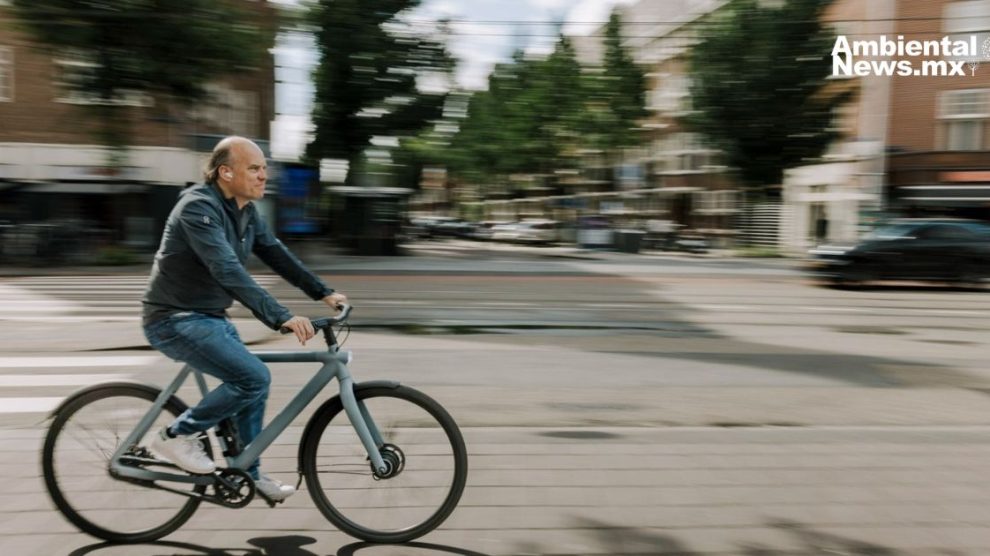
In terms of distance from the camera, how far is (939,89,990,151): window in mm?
30609

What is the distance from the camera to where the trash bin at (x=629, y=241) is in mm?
34094

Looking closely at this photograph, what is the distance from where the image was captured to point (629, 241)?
3422cm

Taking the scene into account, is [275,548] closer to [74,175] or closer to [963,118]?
[74,175]

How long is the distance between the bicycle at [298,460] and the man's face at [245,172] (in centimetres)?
56

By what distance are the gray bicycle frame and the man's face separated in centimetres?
61

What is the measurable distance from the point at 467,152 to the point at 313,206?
19309 millimetres

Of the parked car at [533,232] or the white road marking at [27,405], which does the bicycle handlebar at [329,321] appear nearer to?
the white road marking at [27,405]

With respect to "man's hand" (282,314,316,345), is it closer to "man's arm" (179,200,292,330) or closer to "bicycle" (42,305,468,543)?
"man's arm" (179,200,292,330)

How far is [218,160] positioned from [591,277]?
1701 cm

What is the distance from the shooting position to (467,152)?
50438 millimetres

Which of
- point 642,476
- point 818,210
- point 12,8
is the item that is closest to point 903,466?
point 642,476

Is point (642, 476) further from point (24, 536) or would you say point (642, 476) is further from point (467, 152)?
point (467, 152)

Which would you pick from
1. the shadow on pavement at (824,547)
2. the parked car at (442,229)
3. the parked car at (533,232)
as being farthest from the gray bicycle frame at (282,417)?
the parked car at (442,229)

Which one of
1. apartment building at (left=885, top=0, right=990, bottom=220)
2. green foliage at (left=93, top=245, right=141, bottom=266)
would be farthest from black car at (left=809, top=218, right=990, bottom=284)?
green foliage at (left=93, top=245, right=141, bottom=266)
